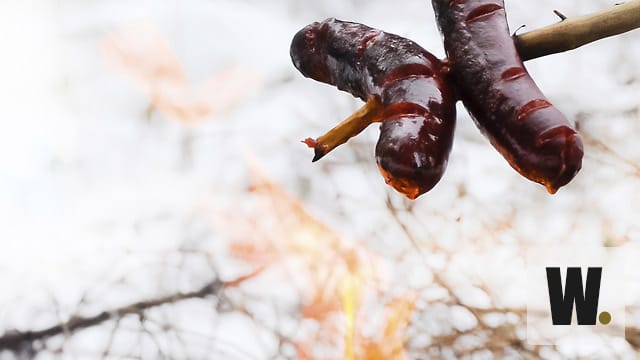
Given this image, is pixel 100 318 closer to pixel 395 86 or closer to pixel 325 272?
pixel 325 272

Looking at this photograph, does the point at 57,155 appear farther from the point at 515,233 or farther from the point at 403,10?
the point at 515,233

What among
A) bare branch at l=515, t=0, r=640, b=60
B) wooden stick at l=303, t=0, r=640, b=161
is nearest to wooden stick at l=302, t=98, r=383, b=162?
wooden stick at l=303, t=0, r=640, b=161

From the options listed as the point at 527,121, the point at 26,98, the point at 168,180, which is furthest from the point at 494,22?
the point at 26,98

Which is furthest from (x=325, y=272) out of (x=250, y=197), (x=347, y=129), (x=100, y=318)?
(x=347, y=129)

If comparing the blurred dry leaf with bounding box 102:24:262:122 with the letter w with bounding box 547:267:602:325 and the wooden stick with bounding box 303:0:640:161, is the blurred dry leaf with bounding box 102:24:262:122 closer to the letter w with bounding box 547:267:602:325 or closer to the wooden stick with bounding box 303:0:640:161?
the letter w with bounding box 547:267:602:325

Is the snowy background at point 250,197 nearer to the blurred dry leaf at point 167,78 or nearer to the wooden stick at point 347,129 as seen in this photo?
the blurred dry leaf at point 167,78
